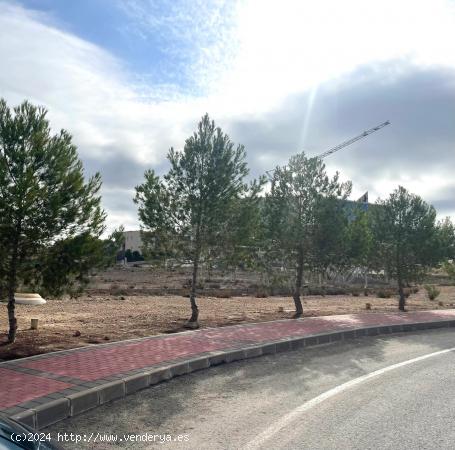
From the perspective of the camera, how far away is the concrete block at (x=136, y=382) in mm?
6711

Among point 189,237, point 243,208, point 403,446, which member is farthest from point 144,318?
point 403,446

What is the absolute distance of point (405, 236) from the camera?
20.3 m

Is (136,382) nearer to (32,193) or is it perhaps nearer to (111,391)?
(111,391)

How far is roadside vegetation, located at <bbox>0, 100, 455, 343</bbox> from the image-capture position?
376 inches

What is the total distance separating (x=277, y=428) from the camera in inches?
211

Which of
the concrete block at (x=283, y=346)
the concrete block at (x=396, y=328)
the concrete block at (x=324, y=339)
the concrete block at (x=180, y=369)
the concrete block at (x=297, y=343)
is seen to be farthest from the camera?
the concrete block at (x=396, y=328)

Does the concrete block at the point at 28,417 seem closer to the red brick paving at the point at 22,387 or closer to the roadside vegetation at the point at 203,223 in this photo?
the red brick paving at the point at 22,387

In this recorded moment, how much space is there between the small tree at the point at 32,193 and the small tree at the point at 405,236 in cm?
1385

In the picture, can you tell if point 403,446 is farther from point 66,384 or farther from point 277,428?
point 66,384

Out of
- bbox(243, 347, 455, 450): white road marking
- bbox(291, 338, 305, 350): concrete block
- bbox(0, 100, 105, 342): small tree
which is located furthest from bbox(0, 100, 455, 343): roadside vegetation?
bbox(243, 347, 455, 450): white road marking

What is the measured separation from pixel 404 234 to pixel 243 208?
907cm

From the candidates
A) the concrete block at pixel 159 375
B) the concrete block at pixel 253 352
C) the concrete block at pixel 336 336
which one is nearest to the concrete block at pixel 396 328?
the concrete block at pixel 336 336

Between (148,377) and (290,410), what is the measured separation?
2142 millimetres

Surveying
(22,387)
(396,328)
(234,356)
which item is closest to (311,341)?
(234,356)
